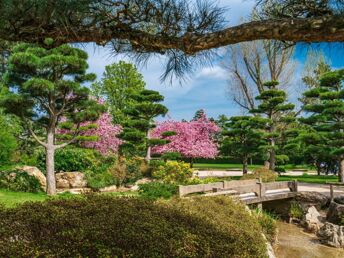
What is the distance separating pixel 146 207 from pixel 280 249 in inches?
190

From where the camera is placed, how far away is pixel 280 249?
28.2 feet

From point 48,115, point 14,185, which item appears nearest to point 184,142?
point 48,115

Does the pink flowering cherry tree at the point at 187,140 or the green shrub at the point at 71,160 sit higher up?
the pink flowering cherry tree at the point at 187,140

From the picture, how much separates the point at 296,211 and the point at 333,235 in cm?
284

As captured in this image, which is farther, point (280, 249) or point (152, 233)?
point (280, 249)

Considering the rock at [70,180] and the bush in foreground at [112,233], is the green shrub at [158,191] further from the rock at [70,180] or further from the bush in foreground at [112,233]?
the rock at [70,180]

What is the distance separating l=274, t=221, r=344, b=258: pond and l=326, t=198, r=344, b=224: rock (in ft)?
2.43

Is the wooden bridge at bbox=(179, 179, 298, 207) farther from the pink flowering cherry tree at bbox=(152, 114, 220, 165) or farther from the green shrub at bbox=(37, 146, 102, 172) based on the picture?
the pink flowering cherry tree at bbox=(152, 114, 220, 165)

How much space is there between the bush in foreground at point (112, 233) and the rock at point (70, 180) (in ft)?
29.0

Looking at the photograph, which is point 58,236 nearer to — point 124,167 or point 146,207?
point 146,207

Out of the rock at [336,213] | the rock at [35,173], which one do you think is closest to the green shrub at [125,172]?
the rock at [35,173]

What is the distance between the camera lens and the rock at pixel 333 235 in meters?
8.81

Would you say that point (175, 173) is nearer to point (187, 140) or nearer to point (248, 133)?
point (248, 133)

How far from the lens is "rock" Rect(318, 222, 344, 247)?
8805 millimetres
